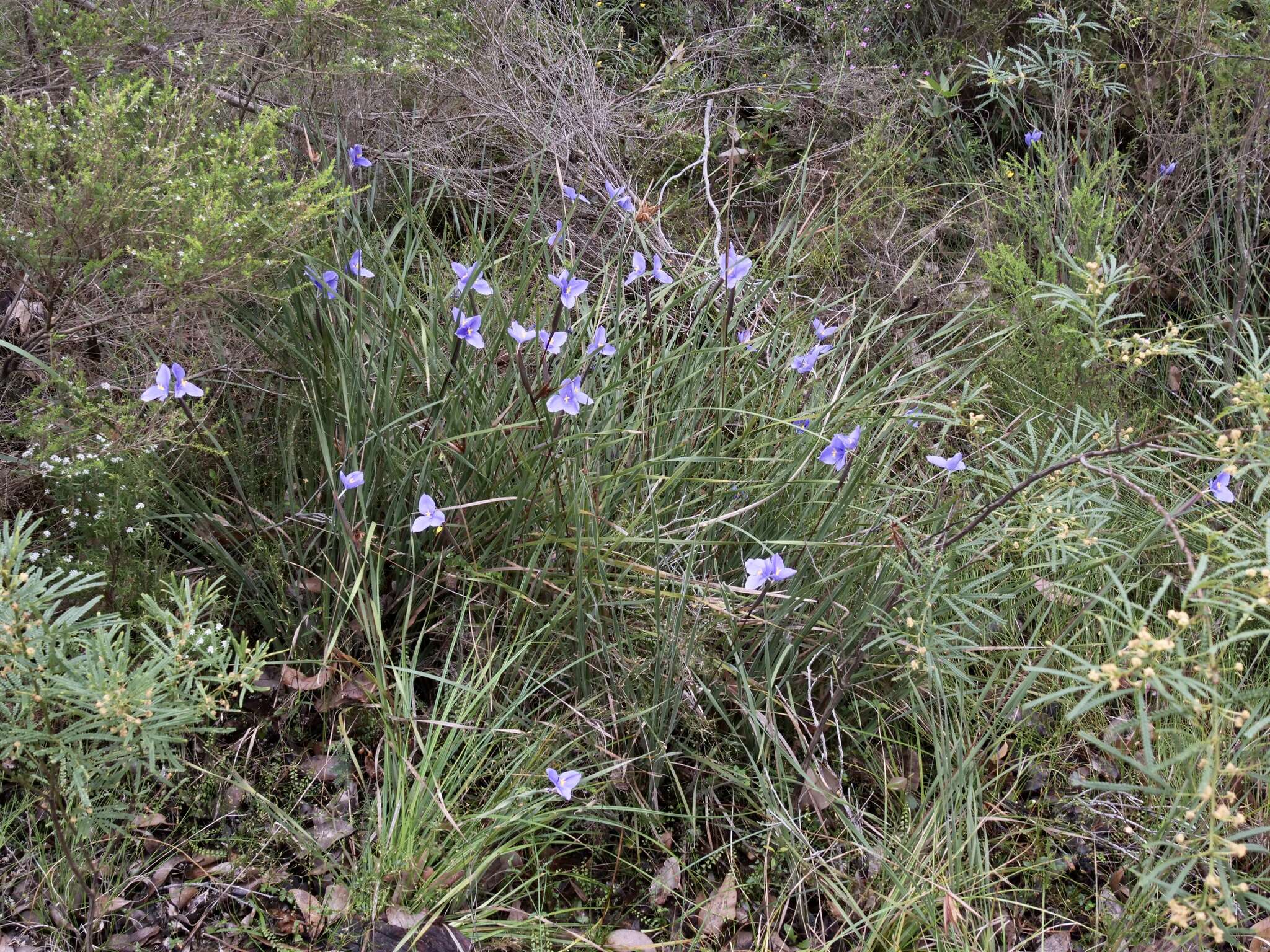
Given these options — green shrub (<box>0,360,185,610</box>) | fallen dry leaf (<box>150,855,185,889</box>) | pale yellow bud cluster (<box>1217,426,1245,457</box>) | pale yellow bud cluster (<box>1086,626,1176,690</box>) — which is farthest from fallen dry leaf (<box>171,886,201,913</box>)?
pale yellow bud cluster (<box>1217,426,1245,457</box>)

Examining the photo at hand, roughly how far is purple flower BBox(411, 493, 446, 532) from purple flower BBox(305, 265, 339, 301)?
0.58 m

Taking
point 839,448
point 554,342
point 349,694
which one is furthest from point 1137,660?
point 349,694

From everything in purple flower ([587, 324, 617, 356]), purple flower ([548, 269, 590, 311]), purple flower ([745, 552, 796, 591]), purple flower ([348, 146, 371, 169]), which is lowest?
purple flower ([745, 552, 796, 591])

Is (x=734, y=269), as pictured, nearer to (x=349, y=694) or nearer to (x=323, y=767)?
(x=349, y=694)

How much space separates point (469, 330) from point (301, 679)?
0.86 m

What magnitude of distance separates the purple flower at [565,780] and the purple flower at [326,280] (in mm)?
1167

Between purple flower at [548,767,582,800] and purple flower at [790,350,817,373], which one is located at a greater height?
purple flower at [790,350,817,373]

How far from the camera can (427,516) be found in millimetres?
2051

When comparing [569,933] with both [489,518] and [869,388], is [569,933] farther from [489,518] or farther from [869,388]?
[869,388]

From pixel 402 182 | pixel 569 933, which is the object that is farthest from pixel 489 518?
pixel 402 182

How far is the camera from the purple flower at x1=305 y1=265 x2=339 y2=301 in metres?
2.24

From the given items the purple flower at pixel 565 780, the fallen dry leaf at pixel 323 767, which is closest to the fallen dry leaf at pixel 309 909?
the fallen dry leaf at pixel 323 767

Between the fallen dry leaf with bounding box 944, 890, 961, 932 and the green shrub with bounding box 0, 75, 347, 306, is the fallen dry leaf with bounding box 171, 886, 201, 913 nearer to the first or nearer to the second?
the green shrub with bounding box 0, 75, 347, 306

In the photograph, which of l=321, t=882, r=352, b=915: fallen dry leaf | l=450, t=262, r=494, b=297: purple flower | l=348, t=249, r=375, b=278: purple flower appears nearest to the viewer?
l=321, t=882, r=352, b=915: fallen dry leaf
